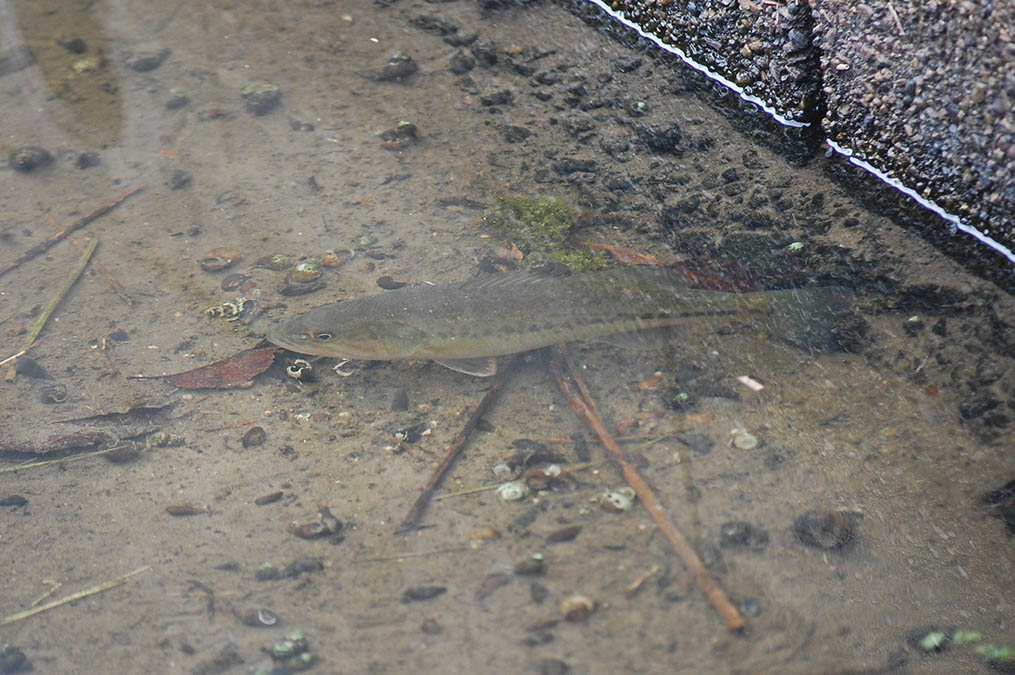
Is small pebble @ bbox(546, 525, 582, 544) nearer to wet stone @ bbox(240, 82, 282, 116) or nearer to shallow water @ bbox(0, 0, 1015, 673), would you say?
shallow water @ bbox(0, 0, 1015, 673)

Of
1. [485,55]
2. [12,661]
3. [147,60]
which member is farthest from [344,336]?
[147,60]

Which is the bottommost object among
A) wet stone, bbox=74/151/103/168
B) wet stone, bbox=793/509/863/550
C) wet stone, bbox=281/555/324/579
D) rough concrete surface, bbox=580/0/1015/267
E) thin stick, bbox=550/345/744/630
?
wet stone, bbox=281/555/324/579

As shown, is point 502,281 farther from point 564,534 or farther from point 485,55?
point 485,55

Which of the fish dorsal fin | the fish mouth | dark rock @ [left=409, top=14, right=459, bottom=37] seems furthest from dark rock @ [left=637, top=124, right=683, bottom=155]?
the fish mouth

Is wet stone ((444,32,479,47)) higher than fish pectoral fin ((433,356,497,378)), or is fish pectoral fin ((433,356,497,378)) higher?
wet stone ((444,32,479,47))

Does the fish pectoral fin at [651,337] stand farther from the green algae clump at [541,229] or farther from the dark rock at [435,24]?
the dark rock at [435,24]

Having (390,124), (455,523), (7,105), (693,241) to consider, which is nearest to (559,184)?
(693,241)

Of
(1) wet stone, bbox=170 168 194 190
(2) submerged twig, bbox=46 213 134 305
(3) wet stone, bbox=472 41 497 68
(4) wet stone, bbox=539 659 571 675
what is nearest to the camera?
(4) wet stone, bbox=539 659 571 675
